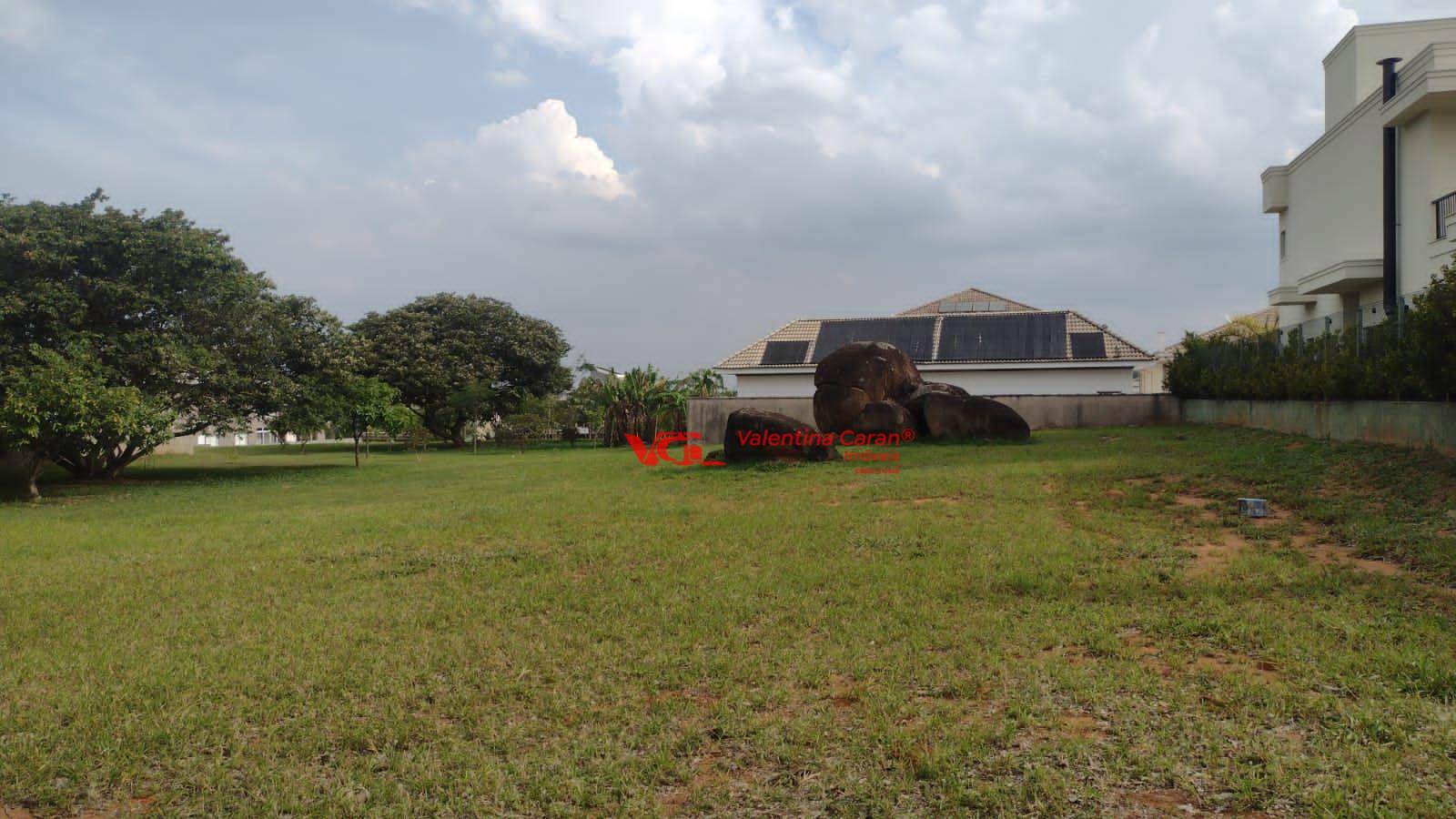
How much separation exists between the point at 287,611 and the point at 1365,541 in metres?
8.47

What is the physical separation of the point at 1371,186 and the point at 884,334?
16527mm

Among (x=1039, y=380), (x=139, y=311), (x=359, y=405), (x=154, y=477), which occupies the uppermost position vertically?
(x=139, y=311)

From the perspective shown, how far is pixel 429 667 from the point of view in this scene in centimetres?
487

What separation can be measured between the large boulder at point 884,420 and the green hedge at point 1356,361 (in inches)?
259

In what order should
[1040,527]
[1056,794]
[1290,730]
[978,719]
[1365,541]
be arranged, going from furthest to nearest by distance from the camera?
[1040,527]
[1365,541]
[978,719]
[1290,730]
[1056,794]

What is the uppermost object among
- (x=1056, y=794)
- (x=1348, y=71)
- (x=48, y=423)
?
(x=1348, y=71)

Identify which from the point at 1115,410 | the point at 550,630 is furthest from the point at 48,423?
the point at 1115,410

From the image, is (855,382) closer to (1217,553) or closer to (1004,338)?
(1217,553)

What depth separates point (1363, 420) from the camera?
36.4 ft

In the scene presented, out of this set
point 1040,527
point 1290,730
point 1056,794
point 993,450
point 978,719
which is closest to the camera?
point 1056,794

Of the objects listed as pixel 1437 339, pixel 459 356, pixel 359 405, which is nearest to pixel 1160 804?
pixel 1437 339

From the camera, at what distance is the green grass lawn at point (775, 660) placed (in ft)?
11.2

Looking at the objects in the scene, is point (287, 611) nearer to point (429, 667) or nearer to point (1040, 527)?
point (429, 667)

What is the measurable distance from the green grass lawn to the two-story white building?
26.5 ft
